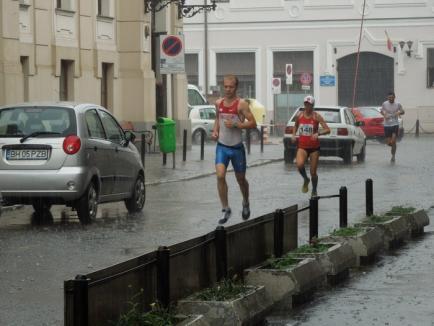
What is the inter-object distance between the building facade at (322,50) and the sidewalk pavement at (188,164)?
2271cm

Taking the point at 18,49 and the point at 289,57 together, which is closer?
the point at 18,49

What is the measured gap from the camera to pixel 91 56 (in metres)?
36.2

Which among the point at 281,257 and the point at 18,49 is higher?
the point at 18,49

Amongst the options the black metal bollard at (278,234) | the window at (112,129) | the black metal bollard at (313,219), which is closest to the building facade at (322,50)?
the window at (112,129)

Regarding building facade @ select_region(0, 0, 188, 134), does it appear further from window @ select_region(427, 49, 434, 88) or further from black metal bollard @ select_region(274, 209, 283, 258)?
window @ select_region(427, 49, 434, 88)

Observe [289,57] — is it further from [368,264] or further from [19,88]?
[368,264]

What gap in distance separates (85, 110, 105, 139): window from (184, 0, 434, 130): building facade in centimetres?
4592

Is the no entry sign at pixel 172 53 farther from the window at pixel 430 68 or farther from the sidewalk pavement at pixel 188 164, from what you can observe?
the window at pixel 430 68

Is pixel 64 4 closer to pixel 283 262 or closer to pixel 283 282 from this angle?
pixel 283 262

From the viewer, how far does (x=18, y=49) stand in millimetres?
29766

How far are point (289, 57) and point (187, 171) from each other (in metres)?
37.9

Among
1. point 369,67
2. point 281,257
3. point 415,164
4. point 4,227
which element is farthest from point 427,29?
point 281,257

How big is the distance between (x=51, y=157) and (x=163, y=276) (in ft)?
26.5

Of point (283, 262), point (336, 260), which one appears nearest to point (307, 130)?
point (336, 260)
